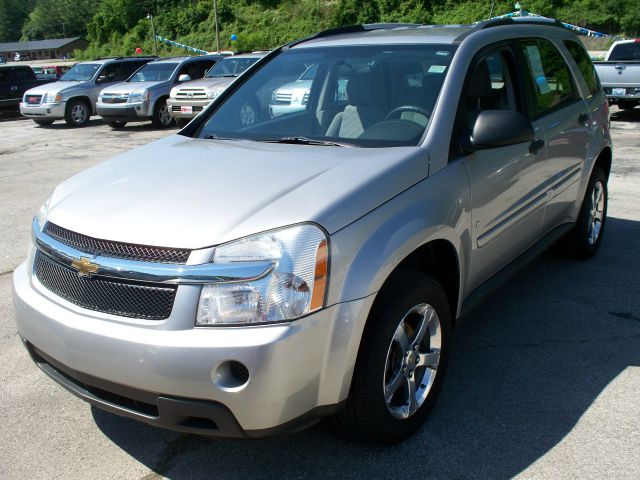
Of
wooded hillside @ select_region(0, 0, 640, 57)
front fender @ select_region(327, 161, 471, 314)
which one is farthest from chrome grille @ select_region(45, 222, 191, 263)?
wooded hillside @ select_region(0, 0, 640, 57)

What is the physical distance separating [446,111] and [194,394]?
1868mm

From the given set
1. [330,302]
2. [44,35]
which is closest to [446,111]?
[330,302]

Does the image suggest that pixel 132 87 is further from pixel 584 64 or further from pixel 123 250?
pixel 123 250

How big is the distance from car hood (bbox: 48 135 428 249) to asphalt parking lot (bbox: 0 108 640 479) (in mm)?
1055

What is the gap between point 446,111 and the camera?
3.23m

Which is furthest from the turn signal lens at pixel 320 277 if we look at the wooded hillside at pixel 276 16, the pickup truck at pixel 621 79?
the wooded hillside at pixel 276 16

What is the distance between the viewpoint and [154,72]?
16.9 m

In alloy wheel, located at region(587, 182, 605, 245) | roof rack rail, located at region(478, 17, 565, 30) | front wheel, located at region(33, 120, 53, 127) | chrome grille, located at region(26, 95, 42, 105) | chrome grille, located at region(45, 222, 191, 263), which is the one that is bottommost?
front wheel, located at region(33, 120, 53, 127)

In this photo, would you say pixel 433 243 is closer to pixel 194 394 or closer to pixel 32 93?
pixel 194 394

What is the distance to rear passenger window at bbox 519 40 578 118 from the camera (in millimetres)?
4087

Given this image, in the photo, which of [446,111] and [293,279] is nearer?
[293,279]

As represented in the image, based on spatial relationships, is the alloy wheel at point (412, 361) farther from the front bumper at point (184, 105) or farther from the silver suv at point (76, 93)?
the silver suv at point (76, 93)

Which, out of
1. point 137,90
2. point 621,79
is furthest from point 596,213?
point 137,90

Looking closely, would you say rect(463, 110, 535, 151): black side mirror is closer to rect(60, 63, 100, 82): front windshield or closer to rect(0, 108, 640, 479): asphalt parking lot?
rect(0, 108, 640, 479): asphalt parking lot
